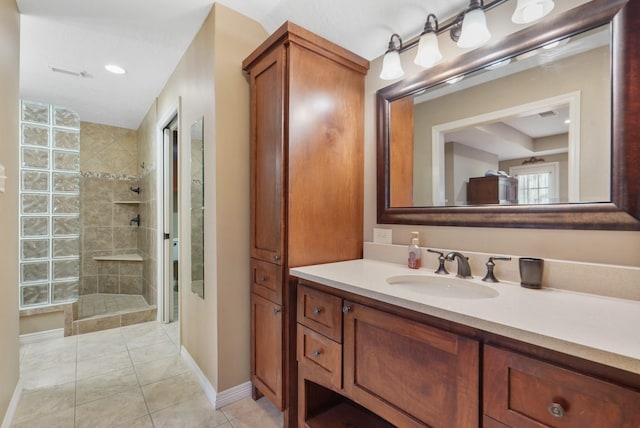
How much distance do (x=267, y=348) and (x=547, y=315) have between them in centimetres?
130

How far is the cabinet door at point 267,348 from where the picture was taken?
1.48 metres

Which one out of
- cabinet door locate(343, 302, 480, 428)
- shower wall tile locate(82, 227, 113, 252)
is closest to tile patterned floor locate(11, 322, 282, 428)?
cabinet door locate(343, 302, 480, 428)

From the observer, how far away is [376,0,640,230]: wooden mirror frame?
3.11 feet

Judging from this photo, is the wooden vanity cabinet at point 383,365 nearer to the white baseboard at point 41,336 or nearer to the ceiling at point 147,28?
the ceiling at point 147,28

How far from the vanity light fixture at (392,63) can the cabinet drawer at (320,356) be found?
1.36 meters

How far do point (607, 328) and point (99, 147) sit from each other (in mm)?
4892

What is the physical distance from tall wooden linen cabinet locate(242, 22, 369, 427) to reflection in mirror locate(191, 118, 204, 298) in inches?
15.4

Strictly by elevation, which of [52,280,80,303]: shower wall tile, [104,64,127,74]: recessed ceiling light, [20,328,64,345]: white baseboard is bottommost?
[20,328,64,345]: white baseboard

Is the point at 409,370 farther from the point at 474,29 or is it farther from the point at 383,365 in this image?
the point at 474,29

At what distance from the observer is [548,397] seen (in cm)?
67

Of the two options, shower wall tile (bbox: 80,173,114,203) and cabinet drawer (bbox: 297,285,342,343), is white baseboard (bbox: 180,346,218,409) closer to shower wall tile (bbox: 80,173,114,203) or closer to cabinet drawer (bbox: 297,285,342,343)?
cabinet drawer (bbox: 297,285,342,343)

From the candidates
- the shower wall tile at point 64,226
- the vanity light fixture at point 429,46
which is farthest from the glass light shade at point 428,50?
the shower wall tile at point 64,226

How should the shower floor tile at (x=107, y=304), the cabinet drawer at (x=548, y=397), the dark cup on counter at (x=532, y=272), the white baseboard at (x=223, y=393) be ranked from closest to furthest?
the cabinet drawer at (x=548, y=397)
the dark cup on counter at (x=532, y=272)
the white baseboard at (x=223, y=393)
the shower floor tile at (x=107, y=304)

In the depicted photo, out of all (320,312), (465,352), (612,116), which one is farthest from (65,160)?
(612,116)
